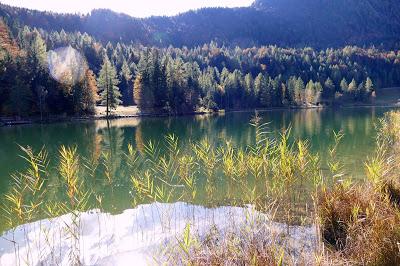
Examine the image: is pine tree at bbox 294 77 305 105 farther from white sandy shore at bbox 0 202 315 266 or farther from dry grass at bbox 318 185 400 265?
dry grass at bbox 318 185 400 265

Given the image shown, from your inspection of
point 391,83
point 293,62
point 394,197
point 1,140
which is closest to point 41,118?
point 1,140

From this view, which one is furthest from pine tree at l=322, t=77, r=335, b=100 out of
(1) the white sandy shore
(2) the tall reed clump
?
(2) the tall reed clump

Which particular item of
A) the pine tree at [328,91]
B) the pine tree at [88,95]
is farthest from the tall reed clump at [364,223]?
the pine tree at [328,91]

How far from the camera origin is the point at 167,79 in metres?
82.2

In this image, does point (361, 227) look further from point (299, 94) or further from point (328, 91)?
point (328, 91)

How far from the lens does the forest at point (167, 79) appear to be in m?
64.5

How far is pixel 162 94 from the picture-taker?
80750 mm

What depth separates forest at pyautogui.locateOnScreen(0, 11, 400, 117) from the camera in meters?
64.5

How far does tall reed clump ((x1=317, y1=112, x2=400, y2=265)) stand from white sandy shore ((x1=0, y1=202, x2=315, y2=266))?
0.60 metres

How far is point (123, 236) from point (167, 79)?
7507cm

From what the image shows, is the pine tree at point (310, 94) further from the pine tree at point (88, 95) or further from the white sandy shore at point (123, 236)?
the white sandy shore at point (123, 236)

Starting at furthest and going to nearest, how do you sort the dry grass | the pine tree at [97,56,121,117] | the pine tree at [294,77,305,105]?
1. the pine tree at [294,77,305,105]
2. the pine tree at [97,56,121,117]
3. the dry grass

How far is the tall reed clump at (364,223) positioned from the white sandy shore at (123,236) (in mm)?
598

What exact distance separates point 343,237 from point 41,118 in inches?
2495
